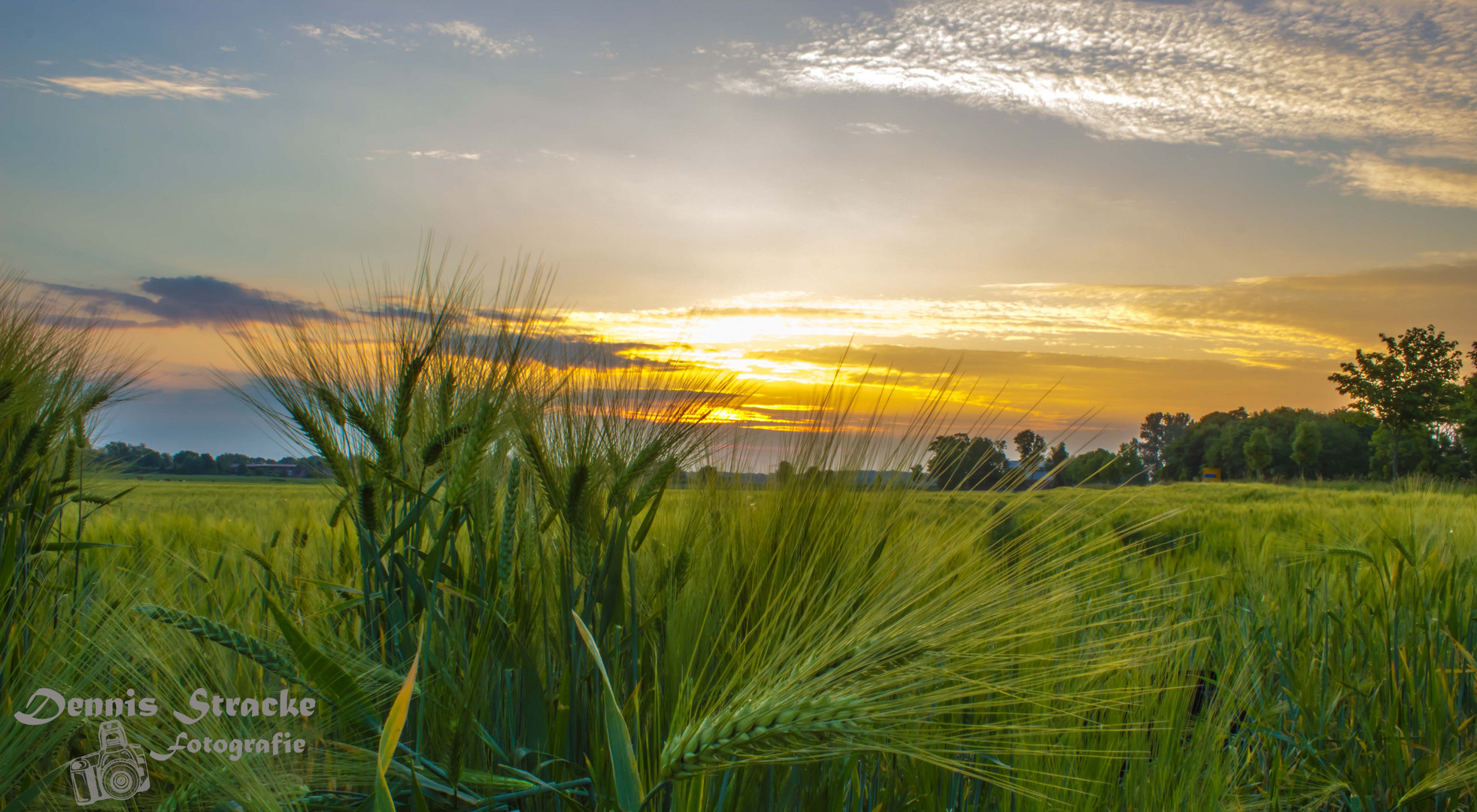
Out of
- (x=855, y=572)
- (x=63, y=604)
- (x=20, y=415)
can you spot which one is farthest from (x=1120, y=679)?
(x=20, y=415)

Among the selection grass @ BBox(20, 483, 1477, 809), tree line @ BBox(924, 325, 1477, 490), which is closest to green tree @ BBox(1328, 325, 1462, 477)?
tree line @ BBox(924, 325, 1477, 490)

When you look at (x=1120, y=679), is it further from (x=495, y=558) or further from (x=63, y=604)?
(x=63, y=604)

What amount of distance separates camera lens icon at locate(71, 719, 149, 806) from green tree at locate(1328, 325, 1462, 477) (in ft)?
205

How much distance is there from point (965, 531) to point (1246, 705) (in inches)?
65.8

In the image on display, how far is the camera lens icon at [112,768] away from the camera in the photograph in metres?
1.36

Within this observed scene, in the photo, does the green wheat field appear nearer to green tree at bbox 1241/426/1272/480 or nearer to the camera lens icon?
the camera lens icon

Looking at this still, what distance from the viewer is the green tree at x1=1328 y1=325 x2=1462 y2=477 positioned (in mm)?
46000

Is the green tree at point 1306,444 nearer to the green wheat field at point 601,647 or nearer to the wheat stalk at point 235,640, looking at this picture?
the green wheat field at point 601,647

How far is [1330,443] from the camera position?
65.1 metres

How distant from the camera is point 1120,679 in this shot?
220 cm

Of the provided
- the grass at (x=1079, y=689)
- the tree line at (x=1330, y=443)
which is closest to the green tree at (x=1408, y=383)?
the tree line at (x=1330, y=443)

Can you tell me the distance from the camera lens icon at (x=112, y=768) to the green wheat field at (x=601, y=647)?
23 mm

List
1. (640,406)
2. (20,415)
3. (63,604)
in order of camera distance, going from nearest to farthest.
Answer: (640,406) → (63,604) → (20,415)

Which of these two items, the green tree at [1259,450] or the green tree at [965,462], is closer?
the green tree at [965,462]
